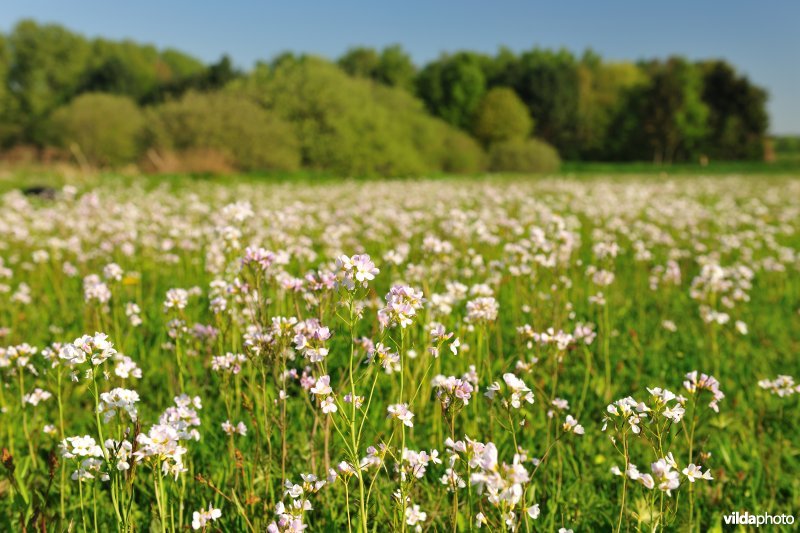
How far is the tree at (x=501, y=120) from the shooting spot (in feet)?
214

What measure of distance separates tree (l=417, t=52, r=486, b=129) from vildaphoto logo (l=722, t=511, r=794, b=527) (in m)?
73.8

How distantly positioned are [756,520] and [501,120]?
216 ft

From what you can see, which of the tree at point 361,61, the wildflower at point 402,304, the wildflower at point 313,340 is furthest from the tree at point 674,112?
the wildflower at point 402,304

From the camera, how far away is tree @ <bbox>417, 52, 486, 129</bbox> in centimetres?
7519

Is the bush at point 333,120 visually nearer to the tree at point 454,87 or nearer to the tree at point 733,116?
the tree at point 454,87

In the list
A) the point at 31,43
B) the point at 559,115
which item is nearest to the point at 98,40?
the point at 31,43

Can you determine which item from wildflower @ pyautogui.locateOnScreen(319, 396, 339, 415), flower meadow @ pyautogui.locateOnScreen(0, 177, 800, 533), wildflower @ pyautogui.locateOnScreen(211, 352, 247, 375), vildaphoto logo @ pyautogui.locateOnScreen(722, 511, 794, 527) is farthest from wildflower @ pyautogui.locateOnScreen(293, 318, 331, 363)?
vildaphoto logo @ pyautogui.locateOnScreen(722, 511, 794, 527)

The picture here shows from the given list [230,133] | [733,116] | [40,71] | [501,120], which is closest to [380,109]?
[230,133]

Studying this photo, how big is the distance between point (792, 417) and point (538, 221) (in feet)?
17.7

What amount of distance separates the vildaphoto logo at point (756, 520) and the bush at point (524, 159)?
47.7 m

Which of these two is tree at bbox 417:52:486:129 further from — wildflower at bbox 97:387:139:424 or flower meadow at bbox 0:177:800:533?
wildflower at bbox 97:387:139:424

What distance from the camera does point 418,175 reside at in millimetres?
33406

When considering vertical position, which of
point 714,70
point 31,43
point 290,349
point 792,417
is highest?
point 31,43

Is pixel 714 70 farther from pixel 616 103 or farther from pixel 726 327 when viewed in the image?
pixel 726 327
